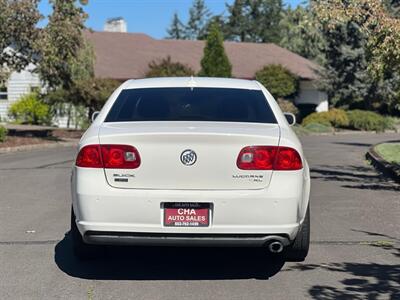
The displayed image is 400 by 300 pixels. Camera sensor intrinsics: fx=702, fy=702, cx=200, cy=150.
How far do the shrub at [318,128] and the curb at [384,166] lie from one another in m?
15.9

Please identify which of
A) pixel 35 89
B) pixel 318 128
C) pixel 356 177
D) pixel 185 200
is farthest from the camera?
pixel 35 89

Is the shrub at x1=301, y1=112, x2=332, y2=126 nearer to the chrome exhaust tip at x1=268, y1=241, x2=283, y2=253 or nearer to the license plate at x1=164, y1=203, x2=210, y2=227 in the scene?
the chrome exhaust tip at x1=268, y1=241, x2=283, y2=253

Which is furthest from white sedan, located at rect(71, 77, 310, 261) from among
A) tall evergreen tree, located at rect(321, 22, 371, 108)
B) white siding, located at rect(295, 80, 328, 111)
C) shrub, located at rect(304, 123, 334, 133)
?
white siding, located at rect(295, 80, 328, 111)

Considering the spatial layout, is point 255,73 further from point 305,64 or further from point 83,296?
point 83,296

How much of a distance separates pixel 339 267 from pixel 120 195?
2224 mm

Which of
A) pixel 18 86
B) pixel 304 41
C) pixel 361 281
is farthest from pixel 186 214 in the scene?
pixel 304 41

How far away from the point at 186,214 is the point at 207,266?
112cm

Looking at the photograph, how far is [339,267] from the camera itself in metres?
6.44


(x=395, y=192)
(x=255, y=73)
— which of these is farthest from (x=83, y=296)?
(x=255, y=73)

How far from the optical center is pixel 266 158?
5.61m

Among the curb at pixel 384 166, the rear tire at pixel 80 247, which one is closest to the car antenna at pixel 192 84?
the rear tire at pixel 80 247

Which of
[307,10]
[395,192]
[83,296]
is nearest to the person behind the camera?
[83,296]

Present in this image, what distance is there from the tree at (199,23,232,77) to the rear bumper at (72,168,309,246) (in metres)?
30.0

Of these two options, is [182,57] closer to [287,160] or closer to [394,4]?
[394,4]
